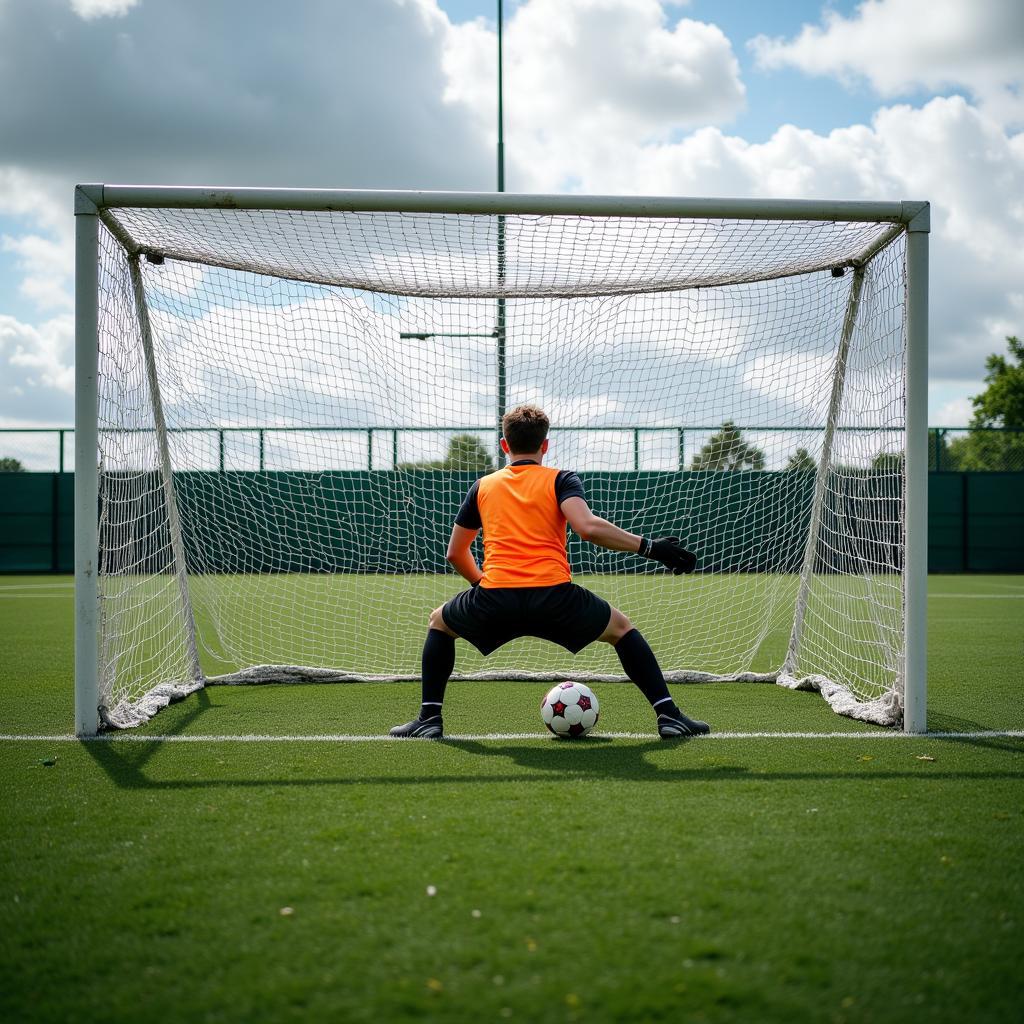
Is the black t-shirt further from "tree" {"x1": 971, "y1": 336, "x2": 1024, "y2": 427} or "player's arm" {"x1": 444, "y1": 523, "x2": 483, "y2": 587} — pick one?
"tree" {"x1": 971, "y1": 336, "x2": 1024, "y2": 427}

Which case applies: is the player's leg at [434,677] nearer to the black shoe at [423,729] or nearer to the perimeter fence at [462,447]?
the black shoe at [423,729]

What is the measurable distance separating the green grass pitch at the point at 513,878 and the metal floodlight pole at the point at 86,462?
1.02 ft

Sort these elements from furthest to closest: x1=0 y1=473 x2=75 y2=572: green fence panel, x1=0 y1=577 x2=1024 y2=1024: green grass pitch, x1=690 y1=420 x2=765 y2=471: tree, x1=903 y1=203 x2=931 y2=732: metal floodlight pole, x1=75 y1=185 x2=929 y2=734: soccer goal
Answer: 1. x1=0 y1=473 x2=75 y2=572: green fence panel
2. x1=690 y1=420 x2=765 y2=471: tree
3. x1=75 y1=185 x2=929 y2=734: soccer goal
4. x1=903 y1=203 x2=931 y2=732: metal floodlight pole
5. x1=0 y1=577 x2=1024 y2=1024: green grass pitch

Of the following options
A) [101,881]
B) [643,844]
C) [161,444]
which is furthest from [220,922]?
[161,444]

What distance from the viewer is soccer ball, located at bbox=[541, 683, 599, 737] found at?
431cm

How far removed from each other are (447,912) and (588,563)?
1025 cm

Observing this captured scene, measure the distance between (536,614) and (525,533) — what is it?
373 mm

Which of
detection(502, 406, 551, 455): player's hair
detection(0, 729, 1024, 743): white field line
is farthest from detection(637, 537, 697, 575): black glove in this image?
detection(0, 729, 1024, 743): white field line

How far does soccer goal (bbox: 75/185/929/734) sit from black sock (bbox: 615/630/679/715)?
1172 millimetres

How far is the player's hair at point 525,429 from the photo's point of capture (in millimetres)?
4379

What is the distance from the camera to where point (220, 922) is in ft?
7.34

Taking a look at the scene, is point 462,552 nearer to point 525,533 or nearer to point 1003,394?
point 525,533

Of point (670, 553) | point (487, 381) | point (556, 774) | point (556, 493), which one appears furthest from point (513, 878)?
point (487, 381)

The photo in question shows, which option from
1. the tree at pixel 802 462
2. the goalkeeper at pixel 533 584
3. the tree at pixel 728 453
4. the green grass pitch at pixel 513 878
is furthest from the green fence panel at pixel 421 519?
the green grass pitch at pixel 513 878
